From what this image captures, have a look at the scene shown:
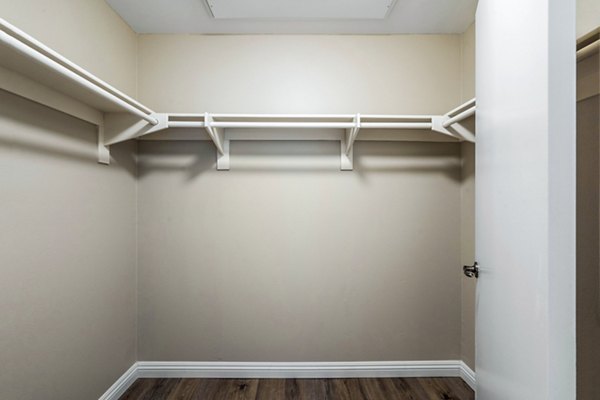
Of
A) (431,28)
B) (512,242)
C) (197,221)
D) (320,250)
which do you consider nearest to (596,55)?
(512,242)

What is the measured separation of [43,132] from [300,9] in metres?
1.43

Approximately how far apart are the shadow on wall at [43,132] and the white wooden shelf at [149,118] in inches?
1.6

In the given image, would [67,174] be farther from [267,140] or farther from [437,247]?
[437,247]

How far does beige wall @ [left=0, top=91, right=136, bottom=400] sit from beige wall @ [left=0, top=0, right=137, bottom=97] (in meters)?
0.32

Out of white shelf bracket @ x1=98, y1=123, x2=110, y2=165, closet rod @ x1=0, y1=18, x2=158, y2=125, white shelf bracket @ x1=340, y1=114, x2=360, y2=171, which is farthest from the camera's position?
white shelf bracket @ x1=340, y1=114, x2=360, y2=171

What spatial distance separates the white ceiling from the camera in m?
1.78

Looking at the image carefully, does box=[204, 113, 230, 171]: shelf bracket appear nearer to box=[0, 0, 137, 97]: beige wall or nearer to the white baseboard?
box=[0, 0, 137, 97]: beige wall

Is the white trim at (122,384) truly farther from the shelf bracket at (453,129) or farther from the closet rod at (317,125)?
the shelf bracket at (453,129)

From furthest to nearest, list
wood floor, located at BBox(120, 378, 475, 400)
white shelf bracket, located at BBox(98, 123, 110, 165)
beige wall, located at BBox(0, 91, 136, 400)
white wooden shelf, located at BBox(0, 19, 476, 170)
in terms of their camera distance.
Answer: wood floor, located at BBox(120, 378, 475, 400), white shelf bracket, located at BBox(98, 123, 110, 165), beige wall, located at BBox(0, 91, 136, 400), white wooden shelf, located at BBox(0, 19, 476, 170)

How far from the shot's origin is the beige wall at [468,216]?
1967mm

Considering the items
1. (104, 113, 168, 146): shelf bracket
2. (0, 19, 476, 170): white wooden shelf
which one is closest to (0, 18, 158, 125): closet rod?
(0, 19, 476, 170): white wooden shelf

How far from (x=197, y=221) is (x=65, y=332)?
89 cm

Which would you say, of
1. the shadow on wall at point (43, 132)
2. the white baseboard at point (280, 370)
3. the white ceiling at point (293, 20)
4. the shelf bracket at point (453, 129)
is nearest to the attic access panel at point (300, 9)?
the white ceiling at point (293, 20)

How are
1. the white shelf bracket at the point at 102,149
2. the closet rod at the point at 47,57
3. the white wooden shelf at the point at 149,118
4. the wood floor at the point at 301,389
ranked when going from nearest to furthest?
the closet rod at the point at 47,57 < the white wooden shelf at the point at 149,118 < the white shelf bracket at the point at 102,149 < the wood floor at the point at 301,389
